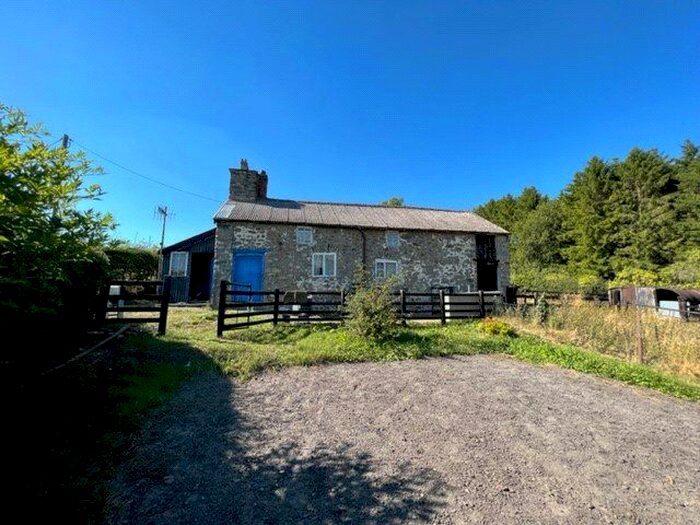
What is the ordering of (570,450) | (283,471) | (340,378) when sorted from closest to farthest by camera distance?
(283,471)
(570,450)
(340,378)

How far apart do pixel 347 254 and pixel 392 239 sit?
2697mm

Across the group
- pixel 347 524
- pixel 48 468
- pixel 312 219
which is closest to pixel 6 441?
pixel 48 468

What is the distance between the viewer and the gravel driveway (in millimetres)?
2543

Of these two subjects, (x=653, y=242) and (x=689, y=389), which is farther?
(x=653, y=242)

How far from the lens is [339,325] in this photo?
9.33 metres

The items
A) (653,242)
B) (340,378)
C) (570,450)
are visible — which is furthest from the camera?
(653,242)

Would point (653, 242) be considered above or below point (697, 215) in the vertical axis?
below

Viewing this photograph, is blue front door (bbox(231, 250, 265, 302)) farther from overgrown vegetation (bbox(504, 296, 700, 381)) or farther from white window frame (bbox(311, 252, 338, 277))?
overgrown vegetation (bbox(504, 296, 700, 381))

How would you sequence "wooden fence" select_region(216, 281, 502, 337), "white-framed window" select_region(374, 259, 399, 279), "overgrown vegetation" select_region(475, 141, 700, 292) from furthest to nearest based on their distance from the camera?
"overgrown vegetation" select_region(475, 141, 700, 292) < "white-framed window" select_region(374, 259, 399, 279) < "wooden fence" select_region(216, 281, 502, 337)

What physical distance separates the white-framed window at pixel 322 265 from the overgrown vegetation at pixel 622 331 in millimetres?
8375

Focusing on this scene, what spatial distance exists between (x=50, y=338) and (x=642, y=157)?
43.1m

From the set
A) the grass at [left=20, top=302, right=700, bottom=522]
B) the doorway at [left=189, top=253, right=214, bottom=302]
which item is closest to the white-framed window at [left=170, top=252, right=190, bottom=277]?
the doorway at [left=189, top=253, right=214, bottom=302]

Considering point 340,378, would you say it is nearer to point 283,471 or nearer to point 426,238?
point 283,471

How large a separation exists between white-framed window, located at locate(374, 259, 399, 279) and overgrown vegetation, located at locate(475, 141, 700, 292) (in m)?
Result: 16.4
